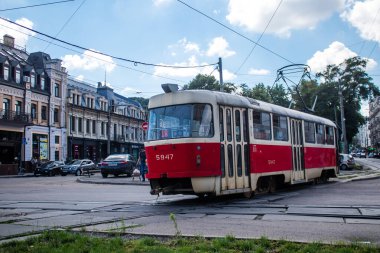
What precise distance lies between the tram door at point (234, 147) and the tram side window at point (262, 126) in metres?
0.66

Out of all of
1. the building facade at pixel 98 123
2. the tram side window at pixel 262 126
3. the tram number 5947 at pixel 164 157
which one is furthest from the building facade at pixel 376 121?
the tram number 5947 at pixel 164 157

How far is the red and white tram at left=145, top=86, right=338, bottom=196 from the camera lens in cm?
1205

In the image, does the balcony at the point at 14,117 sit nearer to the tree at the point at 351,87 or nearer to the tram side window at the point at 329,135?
the tram side window at the point at 329,135

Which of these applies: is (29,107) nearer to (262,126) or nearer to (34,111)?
(34,111)

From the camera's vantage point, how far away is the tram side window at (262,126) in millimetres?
14437

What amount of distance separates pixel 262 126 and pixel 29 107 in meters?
40.2

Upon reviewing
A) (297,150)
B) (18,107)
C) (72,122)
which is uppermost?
(18,107)

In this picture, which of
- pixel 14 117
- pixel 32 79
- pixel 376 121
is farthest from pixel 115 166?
pixel 376 121

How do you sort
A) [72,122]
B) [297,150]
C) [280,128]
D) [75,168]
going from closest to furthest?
[280,128], [297,150], [75,168], [72,122]

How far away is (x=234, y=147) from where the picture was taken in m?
13.1

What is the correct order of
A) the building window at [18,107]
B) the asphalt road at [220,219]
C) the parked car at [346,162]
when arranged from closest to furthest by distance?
the asphalt road at [220,219]
the parked car at [346,162]
the building window at [18,107]

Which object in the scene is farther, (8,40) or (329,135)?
(8,40)

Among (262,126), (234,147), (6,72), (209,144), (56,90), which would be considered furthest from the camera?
(56,90)

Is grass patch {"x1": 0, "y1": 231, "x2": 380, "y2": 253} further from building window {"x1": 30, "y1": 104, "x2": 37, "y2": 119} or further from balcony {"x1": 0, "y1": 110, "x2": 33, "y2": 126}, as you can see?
building window {"x1": 30, "y1": 104, "x2": 37, "y2": 119}
